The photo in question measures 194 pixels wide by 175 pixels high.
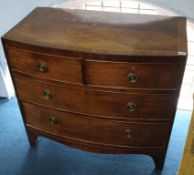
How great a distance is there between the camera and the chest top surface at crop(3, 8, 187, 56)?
1.07 meters

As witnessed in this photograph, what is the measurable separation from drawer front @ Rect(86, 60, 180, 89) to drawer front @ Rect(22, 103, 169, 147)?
0.25 metres

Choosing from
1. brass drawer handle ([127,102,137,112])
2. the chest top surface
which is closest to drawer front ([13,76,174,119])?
brass drawer handle ([127,102,137,112])

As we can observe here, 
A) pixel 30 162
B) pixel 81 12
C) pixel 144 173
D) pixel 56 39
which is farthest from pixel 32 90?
pixel 144 173

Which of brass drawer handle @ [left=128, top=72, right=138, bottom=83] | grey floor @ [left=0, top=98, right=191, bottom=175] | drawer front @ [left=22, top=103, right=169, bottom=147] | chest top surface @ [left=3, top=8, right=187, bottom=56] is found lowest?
grey floor @ [left=0, top=98, right=191, bottom=175]

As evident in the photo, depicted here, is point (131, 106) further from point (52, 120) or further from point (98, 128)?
point (52, 120)

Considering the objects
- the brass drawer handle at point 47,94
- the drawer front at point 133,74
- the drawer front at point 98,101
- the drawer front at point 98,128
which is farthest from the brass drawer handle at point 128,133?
the brass drawer handle at point 47,94

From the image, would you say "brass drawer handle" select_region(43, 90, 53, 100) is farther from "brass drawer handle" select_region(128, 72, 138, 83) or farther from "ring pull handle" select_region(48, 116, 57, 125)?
"brass drawer handle" select_region(128, 72, 138, 83)

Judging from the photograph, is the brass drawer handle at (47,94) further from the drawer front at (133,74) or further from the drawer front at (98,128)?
the drawer front at (133,74)

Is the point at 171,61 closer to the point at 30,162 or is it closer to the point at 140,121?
the point at 140,121

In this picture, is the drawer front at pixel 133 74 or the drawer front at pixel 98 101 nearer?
the drawer front at pixel 133 74

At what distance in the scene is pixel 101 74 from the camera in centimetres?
112

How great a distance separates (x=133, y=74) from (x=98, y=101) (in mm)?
229

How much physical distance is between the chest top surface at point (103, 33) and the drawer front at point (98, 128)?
1.30 feet

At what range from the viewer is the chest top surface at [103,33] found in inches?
42.2
